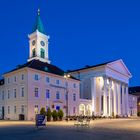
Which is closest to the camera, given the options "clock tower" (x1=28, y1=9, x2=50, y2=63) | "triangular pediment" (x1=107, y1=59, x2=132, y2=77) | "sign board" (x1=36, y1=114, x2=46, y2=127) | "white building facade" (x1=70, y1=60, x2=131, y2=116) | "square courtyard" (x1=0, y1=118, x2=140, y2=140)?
"square courtyard" (x1=0, y1=118, x2=140, y2=140)

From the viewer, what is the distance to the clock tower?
3300 inches

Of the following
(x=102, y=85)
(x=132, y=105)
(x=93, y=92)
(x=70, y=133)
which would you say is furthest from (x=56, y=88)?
(x=132, y=105)

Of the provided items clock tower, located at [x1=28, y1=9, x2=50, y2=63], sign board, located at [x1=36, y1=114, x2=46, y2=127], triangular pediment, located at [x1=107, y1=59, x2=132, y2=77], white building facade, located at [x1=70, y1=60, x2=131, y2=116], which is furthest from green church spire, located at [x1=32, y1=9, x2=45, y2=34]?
sign board, located at [x1=36, y1=114, x2=46, y2=127]

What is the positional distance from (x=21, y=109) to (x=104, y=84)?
26.5 m

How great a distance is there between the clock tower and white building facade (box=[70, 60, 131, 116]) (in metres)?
13.0

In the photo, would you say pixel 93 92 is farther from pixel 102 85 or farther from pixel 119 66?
pixel 119 66

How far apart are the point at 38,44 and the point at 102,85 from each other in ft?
81.3

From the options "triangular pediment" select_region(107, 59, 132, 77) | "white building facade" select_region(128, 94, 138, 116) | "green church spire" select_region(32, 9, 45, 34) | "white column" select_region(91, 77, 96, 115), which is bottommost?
"white building facade" select_region(128, 94, 138, 116)

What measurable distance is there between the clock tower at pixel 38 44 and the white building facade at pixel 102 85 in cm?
1304

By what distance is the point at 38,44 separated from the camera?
84.7 meters

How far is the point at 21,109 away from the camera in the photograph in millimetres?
51188

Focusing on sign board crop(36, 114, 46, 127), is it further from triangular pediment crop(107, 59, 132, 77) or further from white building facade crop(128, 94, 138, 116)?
white building facade crop(128, 94, 138, 116)

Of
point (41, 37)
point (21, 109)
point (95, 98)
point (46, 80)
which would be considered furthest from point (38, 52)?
point (21, 109)

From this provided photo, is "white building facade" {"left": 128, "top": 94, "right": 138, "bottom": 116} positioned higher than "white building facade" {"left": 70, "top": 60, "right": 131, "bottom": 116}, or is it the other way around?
"white building facade" {"left": 70, "top": 60, "right": 131, "bottom": 116}
